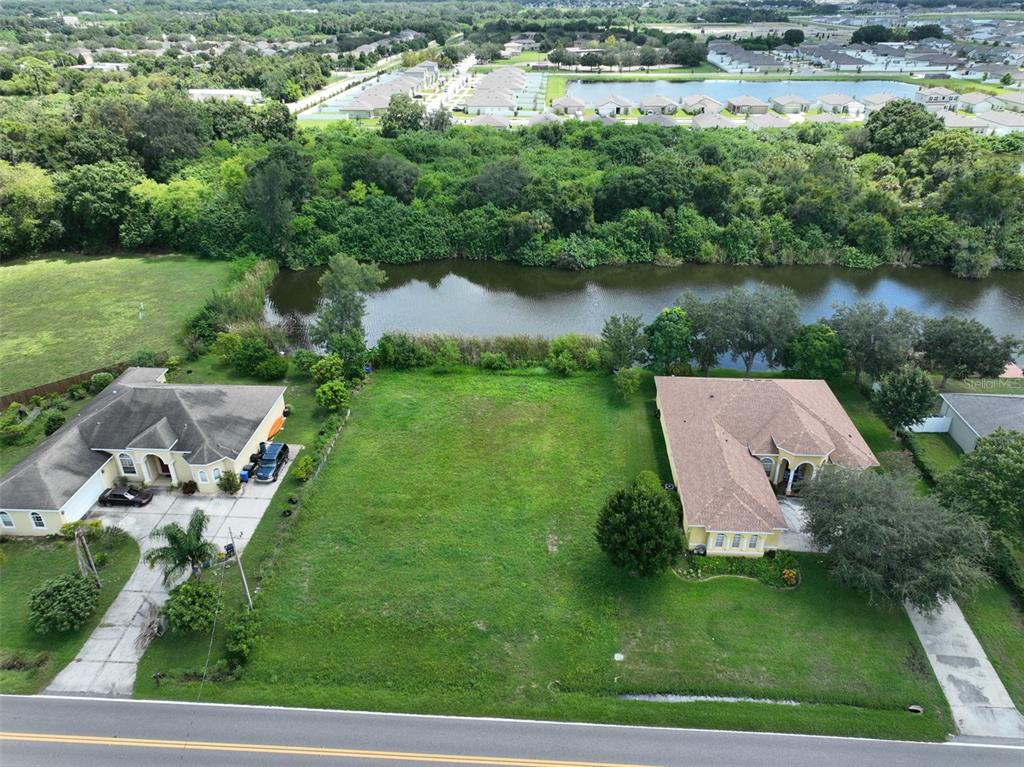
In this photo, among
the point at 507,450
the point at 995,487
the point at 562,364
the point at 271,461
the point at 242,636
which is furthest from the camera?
the point at 562,364

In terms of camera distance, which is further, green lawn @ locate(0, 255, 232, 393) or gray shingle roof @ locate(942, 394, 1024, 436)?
green lawn @ locate(0, 255, 232, 393)

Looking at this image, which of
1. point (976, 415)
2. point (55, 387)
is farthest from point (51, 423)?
point (976, 415)

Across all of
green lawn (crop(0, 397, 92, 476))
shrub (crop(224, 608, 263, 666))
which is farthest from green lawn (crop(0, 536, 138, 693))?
green lawn (crop(0, 397, 92, 476))

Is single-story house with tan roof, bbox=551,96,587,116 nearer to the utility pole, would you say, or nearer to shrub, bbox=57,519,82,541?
the utility pole

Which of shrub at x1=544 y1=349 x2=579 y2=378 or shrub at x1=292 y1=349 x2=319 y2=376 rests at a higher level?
shrub at x1=292 y1=349 x2=319 y2=376

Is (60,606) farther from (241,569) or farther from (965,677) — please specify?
(965,677)

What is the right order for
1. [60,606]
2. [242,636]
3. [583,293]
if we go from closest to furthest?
[242,636] < [60,606] < [583,293]
